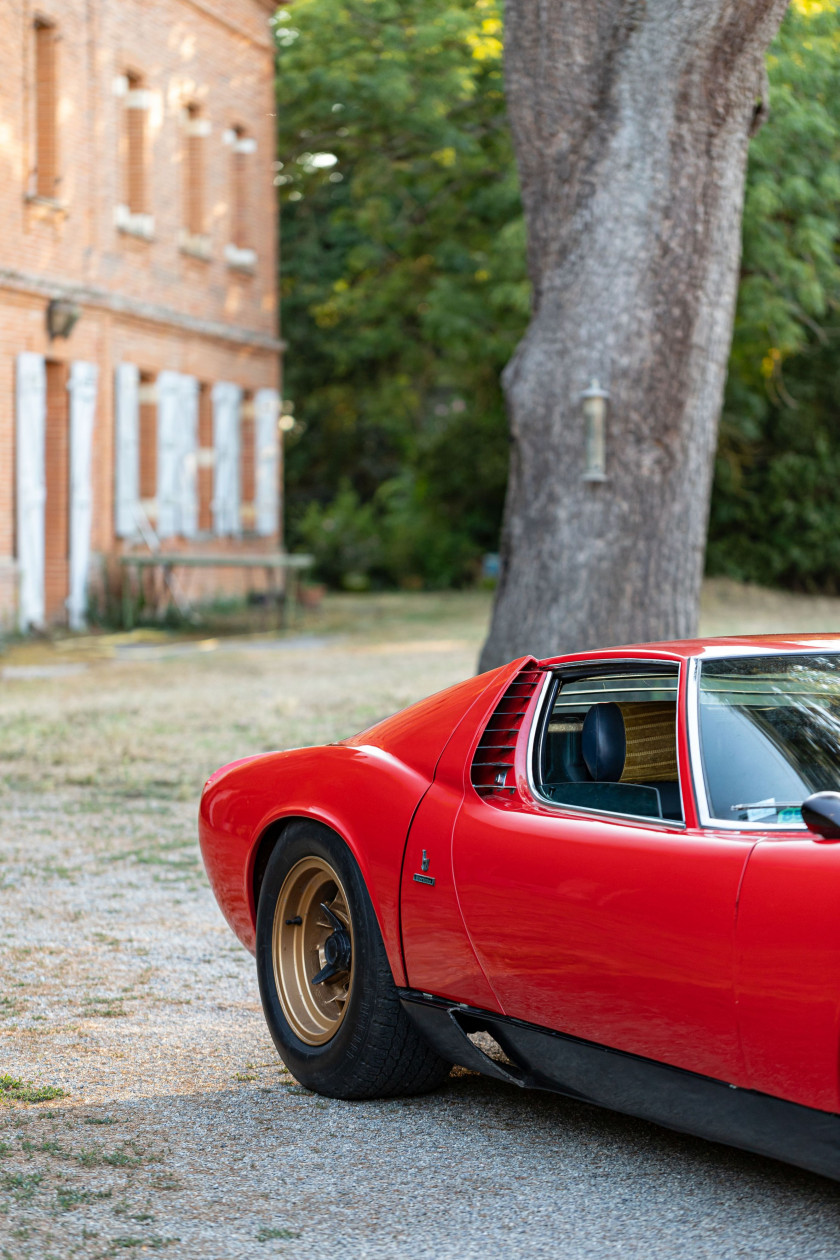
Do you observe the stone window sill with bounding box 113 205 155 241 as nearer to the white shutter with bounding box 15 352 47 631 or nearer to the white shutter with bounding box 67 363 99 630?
the white shutter with bounding box 67 363 99 630

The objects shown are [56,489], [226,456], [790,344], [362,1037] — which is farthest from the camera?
[226,456]

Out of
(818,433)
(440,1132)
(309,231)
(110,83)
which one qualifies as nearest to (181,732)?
(440,1132)

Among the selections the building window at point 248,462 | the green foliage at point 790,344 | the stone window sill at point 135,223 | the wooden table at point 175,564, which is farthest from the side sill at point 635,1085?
the building window at point 248,462

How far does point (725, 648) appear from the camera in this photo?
4.09m

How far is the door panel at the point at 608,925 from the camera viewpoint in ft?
11.4

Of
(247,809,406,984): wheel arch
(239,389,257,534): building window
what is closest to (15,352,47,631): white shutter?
(239,389,257,534): building window

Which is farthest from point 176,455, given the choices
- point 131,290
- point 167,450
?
point 131,290

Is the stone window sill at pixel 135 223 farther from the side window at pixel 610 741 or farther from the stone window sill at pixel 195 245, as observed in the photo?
the side window at pixel 610 741

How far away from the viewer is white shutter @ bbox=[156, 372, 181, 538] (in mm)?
23844

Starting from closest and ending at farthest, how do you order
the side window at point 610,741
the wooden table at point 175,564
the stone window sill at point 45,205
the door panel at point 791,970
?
the door panel at point 791,970 → the side window at point 610,741 → the stone window sill at point 45,205 → the wooden table at point 175,564

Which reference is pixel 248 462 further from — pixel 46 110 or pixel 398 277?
pixel 46 110

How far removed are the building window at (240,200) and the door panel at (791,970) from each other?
23.7m

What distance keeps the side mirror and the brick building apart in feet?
57.5

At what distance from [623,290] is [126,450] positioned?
1351 cm
